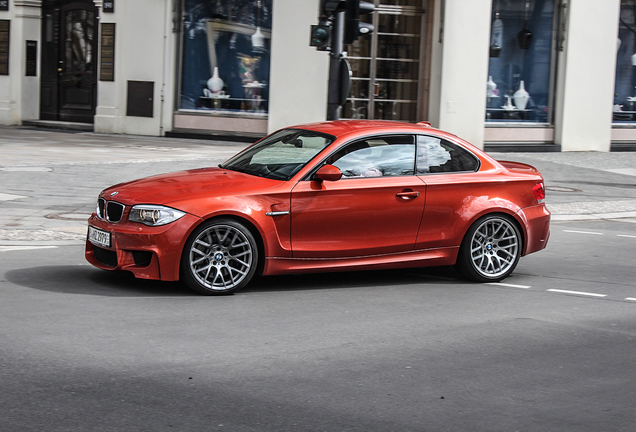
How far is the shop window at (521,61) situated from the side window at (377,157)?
1551 cm

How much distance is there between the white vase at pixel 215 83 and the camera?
74.7ft

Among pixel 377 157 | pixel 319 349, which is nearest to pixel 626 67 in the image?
pixel 377 157

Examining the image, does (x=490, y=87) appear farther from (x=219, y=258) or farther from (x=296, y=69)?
(x=219, y=258)

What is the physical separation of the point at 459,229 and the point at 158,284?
8.71ft

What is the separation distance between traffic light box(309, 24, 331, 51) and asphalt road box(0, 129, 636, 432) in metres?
4.92

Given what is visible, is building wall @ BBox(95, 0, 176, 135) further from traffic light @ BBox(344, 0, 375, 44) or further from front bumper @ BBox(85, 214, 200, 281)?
front bumper @ BBox(85, 214, 200, 281)

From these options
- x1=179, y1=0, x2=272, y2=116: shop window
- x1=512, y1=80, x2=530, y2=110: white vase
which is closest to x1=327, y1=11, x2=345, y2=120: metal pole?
x1=179, y1=0, x2=272, y2=116: shop window

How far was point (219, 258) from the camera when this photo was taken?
22.8ft

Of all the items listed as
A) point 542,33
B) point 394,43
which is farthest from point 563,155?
point 394,43

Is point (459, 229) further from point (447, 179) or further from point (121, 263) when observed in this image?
point (121, 263)

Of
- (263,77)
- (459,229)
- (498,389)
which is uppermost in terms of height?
(263,77)

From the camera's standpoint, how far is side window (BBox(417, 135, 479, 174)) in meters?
7.84

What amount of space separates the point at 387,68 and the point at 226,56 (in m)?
4.12

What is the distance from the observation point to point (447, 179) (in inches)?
308
